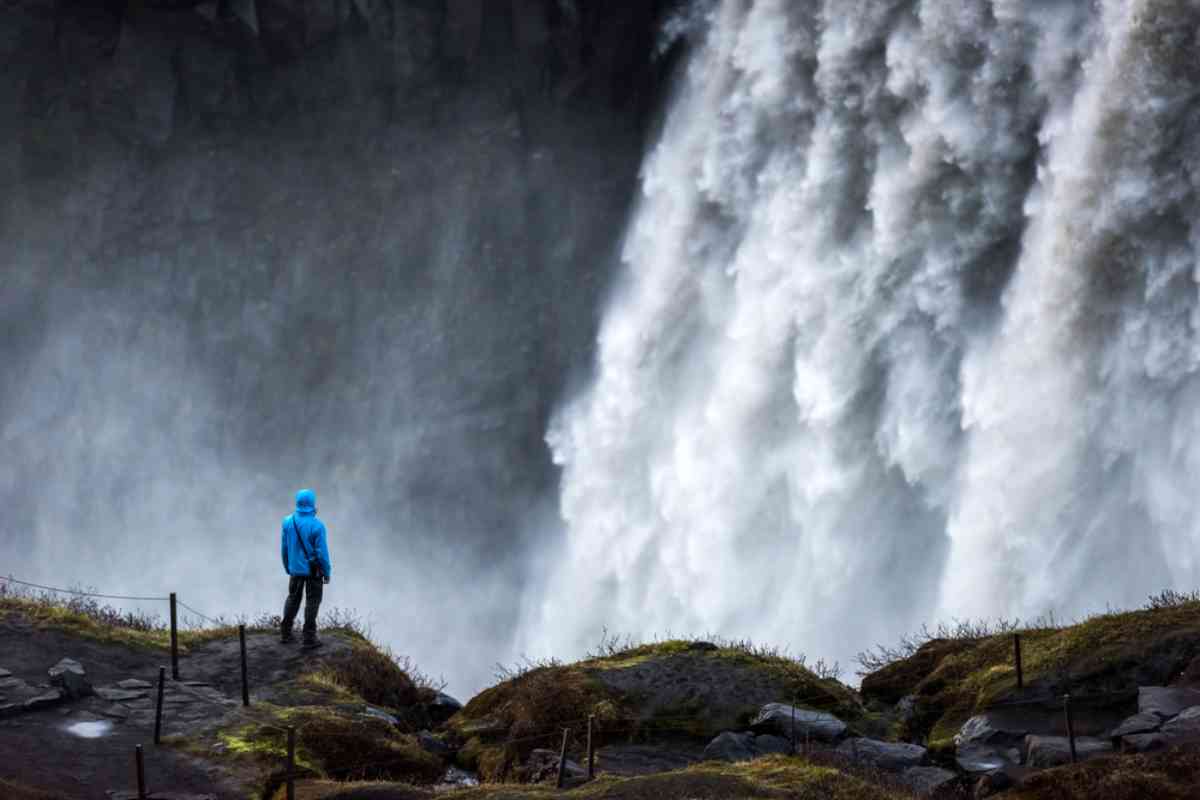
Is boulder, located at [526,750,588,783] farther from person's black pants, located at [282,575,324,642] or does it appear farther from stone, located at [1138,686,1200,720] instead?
stone, located at [1138,686,1200,720]

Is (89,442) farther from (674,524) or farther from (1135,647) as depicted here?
(1135,647)

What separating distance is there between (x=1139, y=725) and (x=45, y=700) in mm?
10248

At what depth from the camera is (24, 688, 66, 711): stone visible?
546 inches

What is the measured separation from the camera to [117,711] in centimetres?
1407

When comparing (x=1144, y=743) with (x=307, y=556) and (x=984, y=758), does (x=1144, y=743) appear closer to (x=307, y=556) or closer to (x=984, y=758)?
(x=984, y=758)

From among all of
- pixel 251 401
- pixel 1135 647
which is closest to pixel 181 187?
pixel 251 401

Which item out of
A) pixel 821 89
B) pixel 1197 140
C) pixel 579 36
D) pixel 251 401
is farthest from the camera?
pixel 251 401

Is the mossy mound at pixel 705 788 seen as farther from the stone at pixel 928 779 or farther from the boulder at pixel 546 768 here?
the boulder at pixel 546 768

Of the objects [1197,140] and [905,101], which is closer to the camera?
[1197,140]

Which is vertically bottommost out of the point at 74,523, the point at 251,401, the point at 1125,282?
the point at 1125,282

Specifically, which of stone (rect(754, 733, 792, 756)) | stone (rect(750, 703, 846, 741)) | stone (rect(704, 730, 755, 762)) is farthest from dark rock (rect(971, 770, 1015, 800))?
stone (rect(704, 730, 755, 762))

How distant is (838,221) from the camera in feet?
105

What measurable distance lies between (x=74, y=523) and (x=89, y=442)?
2.57 metres

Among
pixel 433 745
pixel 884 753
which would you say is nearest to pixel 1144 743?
pixel 884 753
